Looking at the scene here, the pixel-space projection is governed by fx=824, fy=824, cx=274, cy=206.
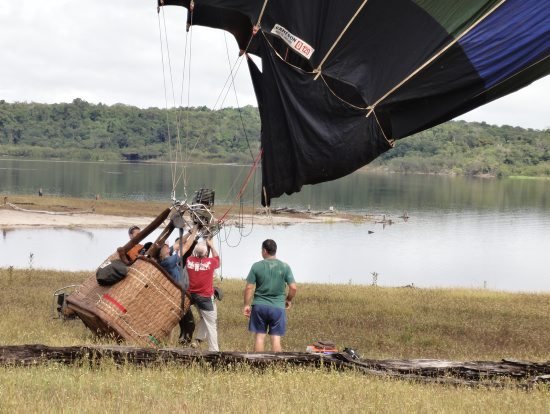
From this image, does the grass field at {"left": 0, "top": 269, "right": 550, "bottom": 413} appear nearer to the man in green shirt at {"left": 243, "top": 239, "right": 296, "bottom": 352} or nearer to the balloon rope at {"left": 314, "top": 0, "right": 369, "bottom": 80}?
the man in green shirt at {"left": 243, "top": 239, "right": 296, "bottom": 352}

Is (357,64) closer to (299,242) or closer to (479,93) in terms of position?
(479,93)

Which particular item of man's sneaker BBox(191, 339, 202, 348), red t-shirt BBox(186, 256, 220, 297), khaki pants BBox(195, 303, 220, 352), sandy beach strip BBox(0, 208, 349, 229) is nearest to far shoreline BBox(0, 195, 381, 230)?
sandy beach strip BBox(0, 208, 349, 229)

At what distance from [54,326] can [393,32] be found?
7.56 metres

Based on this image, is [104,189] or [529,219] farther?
[104,189]

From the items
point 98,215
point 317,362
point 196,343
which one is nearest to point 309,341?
point 196,343

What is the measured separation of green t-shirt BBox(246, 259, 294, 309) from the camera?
1143 centimetres

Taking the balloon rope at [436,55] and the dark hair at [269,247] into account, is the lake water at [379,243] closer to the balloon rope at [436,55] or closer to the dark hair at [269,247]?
the dark hair at [269,247]

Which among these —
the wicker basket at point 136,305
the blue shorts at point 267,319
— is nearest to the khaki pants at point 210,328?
the wicker basket at point 136,305

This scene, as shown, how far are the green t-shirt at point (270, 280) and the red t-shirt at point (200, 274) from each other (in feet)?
3.52

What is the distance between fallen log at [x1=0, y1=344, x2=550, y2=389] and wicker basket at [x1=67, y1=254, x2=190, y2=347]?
2098 mm

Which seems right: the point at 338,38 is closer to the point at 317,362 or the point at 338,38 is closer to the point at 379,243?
the point at 317,362

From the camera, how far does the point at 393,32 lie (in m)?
12.0

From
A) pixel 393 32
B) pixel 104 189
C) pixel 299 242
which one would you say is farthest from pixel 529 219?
pixel 393 32

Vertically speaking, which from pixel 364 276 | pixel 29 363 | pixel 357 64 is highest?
pixel 357 64
